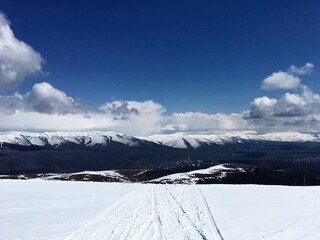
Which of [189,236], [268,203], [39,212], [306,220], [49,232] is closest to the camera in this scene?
[189,236]

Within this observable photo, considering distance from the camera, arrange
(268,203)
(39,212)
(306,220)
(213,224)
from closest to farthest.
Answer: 1. (213,224)
2. (306,220)
3. (39,212)
4. (268,203)

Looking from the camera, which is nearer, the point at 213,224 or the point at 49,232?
the point at 49,232

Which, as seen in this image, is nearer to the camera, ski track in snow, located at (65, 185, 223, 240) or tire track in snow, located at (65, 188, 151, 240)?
ski track in snow, located at (65, 185, 223, 240)

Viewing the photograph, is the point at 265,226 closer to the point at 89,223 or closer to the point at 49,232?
the point at 89,223

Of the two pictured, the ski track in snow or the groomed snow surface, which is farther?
the groomed snow surface

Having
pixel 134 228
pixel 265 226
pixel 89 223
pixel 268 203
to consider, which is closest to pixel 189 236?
pixel 134 228

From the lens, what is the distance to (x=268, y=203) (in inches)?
1058

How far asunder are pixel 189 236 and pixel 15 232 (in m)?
8.34

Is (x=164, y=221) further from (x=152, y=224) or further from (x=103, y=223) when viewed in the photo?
(x=103, y=223)

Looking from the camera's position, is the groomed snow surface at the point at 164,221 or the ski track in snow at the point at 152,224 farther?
the groomed snow surface at the point at 164,221

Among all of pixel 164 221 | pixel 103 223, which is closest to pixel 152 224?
pixel 164 221

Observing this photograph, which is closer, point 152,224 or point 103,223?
point 152,224

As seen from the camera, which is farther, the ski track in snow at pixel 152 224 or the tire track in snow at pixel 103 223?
the tire track in snow at pixel 103 223

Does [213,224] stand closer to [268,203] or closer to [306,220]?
[306,220]
